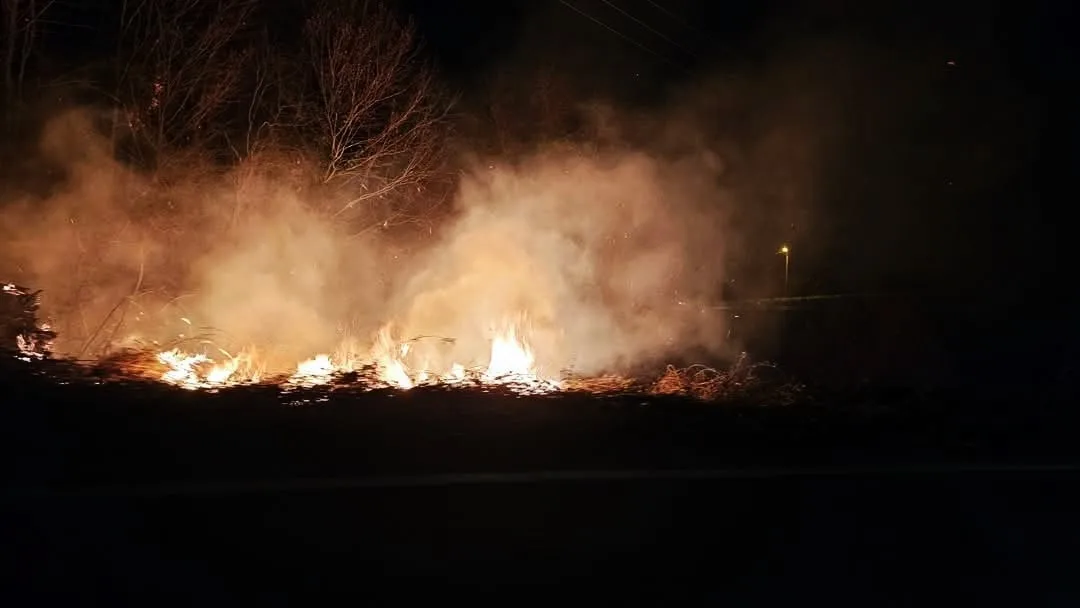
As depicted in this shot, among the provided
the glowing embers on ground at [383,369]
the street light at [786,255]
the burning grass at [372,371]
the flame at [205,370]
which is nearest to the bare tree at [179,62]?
the burning grass at [372,371]

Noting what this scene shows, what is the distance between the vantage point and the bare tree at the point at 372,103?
15555 millimetres

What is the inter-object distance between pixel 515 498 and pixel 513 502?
0.06 meters

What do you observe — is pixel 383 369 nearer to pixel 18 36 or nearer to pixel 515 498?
pixel 515 498

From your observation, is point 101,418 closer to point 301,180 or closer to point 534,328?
point 534,328

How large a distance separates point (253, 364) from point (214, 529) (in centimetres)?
716

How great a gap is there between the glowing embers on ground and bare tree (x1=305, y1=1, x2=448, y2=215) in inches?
144

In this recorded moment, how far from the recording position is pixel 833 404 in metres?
9.65

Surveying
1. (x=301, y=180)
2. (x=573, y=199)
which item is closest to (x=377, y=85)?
(x=301, y=180)

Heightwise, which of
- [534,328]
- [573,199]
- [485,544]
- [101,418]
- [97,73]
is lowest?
[485,544]

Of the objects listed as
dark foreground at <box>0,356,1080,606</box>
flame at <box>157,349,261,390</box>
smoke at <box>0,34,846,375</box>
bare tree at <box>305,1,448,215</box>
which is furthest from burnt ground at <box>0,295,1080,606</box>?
bare tree at <box>305,1,448,215</box>

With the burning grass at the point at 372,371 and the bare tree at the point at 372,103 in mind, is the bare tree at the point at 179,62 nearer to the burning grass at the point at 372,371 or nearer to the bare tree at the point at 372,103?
the bare tree at the point at 372,103

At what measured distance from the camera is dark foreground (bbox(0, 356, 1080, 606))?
5.21 meters

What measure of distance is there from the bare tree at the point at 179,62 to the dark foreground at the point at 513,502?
21.3 ft

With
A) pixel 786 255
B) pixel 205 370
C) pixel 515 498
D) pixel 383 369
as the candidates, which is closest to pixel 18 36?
pixel 205 370
